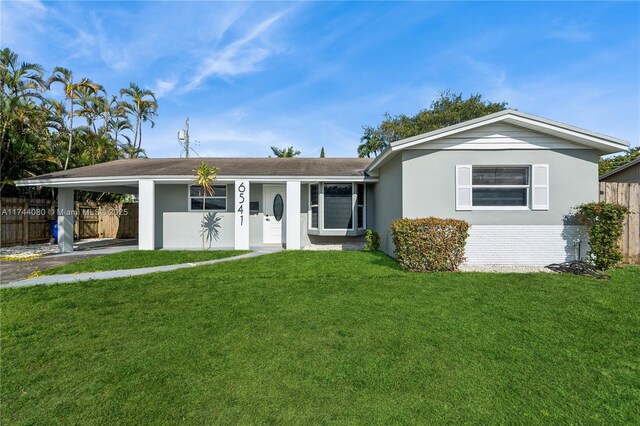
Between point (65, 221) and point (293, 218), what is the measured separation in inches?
A: 331

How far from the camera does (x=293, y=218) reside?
10.9 m

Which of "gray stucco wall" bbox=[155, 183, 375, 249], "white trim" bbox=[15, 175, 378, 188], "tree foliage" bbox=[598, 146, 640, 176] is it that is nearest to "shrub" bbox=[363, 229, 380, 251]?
"white trim" bbox=[15, 175, 378, 188]

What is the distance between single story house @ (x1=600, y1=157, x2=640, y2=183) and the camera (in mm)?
12367

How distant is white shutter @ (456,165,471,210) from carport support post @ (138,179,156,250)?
31.3 feet

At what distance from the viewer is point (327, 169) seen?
478 inches

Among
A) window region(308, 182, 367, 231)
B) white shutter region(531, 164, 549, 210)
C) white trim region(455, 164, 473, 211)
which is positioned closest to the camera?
white shutter region(531, 164, 549, 210)

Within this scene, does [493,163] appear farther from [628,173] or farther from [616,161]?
[616,161]

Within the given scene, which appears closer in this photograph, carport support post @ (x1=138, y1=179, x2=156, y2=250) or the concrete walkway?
the concrete walkway

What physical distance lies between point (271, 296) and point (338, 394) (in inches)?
113

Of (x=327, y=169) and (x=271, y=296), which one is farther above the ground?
(x=327, y=169)

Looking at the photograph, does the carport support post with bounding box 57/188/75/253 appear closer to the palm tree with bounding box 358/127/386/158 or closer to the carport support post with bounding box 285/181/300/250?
the carport support post with bounding box 285/181/300/250

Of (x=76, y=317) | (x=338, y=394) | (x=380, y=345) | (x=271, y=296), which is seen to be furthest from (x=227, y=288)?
(x=338, y=394)

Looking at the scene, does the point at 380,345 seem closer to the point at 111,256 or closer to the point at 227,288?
the point at 227,288

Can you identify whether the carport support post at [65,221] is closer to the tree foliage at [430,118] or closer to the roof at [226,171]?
the roof at [226,171]
